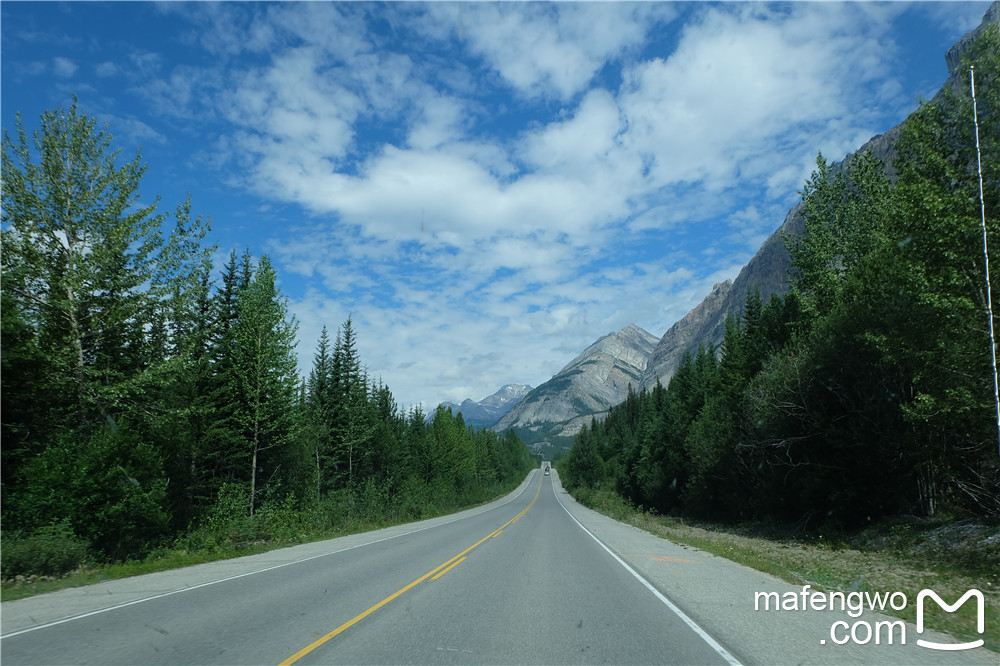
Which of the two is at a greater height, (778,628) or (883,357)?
(883,357)

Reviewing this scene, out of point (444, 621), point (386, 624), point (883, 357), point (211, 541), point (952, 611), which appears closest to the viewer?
point (386, 624)

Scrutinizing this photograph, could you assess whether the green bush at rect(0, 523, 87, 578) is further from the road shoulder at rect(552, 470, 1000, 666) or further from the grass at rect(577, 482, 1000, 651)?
the grass at rect(577, 482, 1000, 651)

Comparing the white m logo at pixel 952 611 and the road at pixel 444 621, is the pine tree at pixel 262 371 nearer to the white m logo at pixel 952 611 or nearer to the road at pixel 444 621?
the road at pixel 444 621

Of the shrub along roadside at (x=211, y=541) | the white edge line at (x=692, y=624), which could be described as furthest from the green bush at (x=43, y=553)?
the white edge line at (x=692, y=624)

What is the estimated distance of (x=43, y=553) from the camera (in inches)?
472

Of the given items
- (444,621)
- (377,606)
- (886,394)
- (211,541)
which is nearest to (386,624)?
(444,621)

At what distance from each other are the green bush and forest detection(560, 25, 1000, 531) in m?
21.0

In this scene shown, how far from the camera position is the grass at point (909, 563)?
8836mm

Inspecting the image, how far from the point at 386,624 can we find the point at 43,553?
9.32 meters

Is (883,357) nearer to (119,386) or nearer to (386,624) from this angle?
(386,624)

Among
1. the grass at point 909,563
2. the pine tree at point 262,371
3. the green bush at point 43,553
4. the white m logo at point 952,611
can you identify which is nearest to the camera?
the white m logo at point 952,611

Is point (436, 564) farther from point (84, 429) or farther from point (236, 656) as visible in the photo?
point (84, 429)

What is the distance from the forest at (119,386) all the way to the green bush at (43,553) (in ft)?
0.11

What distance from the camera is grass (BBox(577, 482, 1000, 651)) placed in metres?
8.84
